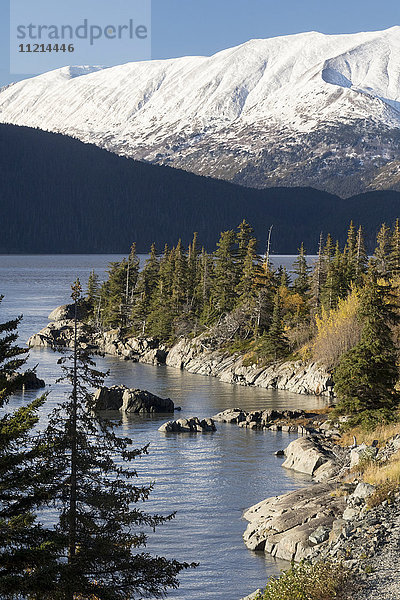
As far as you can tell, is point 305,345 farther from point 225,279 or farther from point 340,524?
point 340,524

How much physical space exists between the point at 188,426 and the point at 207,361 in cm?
3451

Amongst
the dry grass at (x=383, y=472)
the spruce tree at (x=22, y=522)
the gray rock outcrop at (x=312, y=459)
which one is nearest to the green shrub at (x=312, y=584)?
the spruce tree at (x=22, y=522)

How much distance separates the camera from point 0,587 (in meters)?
18.7

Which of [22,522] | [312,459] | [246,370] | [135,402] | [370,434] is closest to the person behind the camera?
[22,522]

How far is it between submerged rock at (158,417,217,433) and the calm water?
0.97 metres

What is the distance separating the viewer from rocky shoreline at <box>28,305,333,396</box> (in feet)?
251

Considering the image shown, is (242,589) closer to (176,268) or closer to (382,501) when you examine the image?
(382,501)

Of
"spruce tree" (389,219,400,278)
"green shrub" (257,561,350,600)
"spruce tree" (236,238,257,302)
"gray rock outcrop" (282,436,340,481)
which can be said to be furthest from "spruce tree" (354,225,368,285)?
"green shrub" (257,561,350,600)

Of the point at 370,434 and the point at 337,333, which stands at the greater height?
the point at 337,333

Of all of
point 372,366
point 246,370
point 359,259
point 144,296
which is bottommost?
point 246,370

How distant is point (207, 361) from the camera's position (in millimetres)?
91250

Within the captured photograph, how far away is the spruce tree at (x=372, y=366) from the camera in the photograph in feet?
147

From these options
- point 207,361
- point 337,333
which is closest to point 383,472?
point 337,333

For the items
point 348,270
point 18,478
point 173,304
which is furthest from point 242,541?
point 173,304
